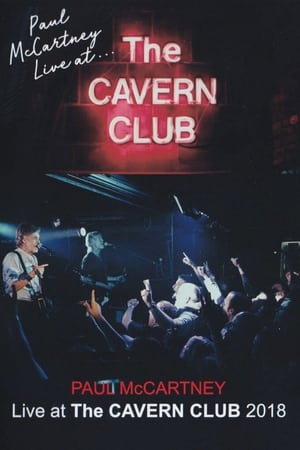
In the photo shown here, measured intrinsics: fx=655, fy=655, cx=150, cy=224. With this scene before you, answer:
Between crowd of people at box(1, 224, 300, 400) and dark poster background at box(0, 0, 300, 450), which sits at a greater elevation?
dark poster background at box(0, 0, 300, 450)

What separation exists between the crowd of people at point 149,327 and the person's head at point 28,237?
0.4 inches

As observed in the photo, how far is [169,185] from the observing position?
681cm

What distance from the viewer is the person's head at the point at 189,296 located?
680 cm

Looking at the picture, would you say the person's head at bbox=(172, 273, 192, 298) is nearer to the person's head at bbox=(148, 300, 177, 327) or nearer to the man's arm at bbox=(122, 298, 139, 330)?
the person's head at bbox=(148, 300, 177, 327)

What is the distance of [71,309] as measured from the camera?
678cm

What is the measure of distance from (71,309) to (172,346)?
1.11 m

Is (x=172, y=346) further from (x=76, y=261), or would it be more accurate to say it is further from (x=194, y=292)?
(x=76, y=261)

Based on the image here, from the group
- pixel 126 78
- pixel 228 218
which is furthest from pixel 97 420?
pixel 126 78

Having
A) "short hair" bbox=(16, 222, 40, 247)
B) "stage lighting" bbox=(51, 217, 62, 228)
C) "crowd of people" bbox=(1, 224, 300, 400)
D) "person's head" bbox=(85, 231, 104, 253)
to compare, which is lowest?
"crowd of people" bbox=(1, 224, 300, 400)

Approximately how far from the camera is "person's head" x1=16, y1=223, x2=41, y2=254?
6793 millimetres

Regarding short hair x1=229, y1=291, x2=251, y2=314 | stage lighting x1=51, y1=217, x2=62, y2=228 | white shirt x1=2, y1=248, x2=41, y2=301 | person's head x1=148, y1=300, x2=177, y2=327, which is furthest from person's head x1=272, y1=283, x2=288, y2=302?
white shirt x1=2, y1=248, x2=41, y2=301

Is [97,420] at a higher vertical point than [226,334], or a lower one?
lower

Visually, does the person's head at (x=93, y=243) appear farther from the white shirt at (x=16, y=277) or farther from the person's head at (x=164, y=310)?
the person's head at (x=164, y=310)

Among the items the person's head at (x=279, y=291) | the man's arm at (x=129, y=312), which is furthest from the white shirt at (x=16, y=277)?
the person's head at (x=279, y=291)
